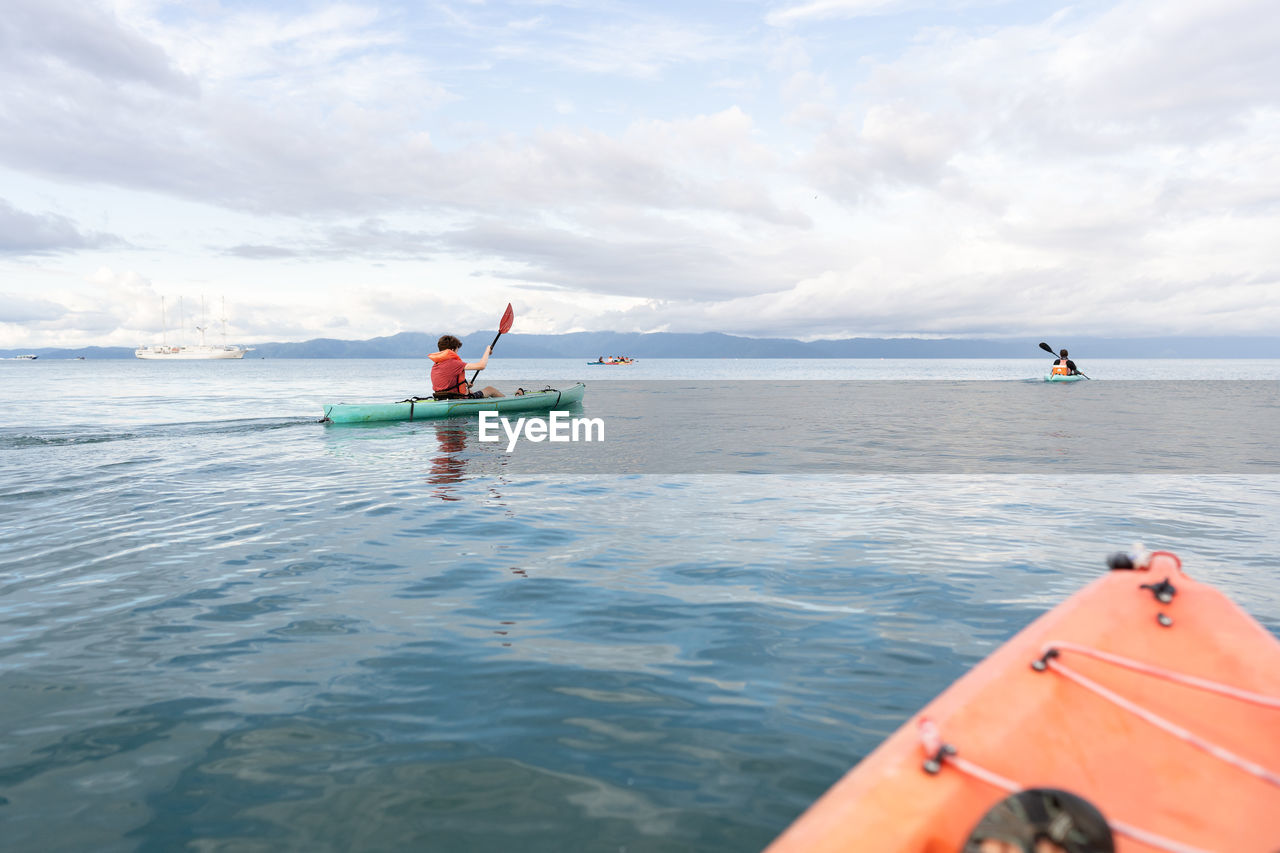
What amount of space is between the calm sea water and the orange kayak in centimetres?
94

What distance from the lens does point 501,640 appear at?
569 centimetres

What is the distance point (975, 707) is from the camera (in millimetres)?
3227

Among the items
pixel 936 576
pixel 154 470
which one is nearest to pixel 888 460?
pixel 936 576

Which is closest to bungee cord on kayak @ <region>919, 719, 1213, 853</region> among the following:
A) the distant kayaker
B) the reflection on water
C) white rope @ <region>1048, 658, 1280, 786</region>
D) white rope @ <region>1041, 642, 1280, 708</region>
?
white rope @ <region>1048, 658, 1280, 786</region>

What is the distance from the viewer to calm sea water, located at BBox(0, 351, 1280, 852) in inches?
142

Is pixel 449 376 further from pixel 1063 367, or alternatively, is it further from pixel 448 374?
pixel 1063 367

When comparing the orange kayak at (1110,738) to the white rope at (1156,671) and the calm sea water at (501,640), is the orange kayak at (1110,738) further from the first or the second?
the calm sea water at (501,640)

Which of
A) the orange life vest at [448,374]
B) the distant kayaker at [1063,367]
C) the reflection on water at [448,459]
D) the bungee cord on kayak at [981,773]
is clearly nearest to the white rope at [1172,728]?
the bungee cord on kayak at [981,773]

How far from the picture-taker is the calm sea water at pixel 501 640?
11.8 feet

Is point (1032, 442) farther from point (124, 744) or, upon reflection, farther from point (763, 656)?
point (124, 744)

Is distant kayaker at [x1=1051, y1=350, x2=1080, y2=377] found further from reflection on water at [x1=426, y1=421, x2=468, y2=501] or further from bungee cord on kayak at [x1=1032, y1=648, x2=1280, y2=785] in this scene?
bungee cord on kayak at [x1=1032, y1=648, x2=1280, y2=785]

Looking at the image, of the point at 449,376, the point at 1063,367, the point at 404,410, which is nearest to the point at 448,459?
the point at 404,410

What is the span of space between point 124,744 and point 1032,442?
71.9 ft

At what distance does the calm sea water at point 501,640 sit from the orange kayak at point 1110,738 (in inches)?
37.1
